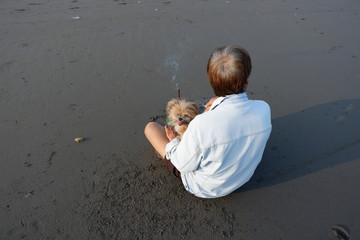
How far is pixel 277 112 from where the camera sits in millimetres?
3219

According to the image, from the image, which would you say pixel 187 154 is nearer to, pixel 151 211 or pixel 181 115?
pixel 181 115

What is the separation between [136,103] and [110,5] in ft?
11.1

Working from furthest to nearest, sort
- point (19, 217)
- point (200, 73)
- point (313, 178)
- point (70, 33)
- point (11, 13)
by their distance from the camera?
point (11, 13) → point (70, 33) → point (200, 73) → point (313, 178) → point (19, 217)

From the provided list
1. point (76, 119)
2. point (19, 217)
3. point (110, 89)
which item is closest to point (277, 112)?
point (110, 89)

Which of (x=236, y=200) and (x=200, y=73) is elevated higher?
(x=200, y=73)

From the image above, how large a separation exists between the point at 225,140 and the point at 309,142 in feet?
5.21

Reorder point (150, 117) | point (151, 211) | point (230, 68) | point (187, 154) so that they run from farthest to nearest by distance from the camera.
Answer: point (150, 117), point (151, 211), point (187, 154), point (230, 68)

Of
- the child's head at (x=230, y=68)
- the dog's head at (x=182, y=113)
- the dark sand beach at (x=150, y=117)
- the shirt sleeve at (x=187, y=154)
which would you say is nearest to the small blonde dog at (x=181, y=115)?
the dog's head at (x=182, y=113)

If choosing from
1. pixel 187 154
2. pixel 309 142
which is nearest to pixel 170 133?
pixel 187 154

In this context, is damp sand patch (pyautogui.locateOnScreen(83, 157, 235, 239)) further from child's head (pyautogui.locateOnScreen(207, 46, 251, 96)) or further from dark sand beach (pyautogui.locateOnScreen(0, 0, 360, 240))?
child's head (pyautogui.locateOnScreen(207, 46, 251, 96))

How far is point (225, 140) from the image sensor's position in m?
1.65

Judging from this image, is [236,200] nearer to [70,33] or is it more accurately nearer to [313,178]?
[313,178]

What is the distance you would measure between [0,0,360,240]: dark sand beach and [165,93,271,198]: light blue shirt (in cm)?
51

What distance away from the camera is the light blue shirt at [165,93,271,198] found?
162cm
